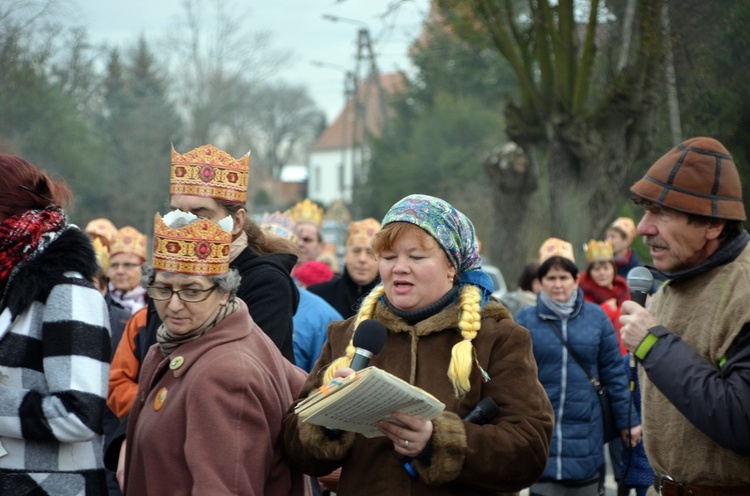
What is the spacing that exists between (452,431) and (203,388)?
0.87 meters

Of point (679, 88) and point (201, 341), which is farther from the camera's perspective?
point (679, 88)

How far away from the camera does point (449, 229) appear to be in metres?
4.04

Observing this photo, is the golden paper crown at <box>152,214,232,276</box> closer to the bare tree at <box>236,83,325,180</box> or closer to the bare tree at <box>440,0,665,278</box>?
the bare tree at <box>440,0,665,278</box>

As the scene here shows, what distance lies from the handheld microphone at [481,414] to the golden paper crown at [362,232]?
5.84 metres

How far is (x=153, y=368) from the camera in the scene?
4.09 meters

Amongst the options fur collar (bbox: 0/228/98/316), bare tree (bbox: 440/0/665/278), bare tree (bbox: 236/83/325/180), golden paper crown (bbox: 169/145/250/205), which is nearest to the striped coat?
fur collar (bbox: 0/228/98/316)

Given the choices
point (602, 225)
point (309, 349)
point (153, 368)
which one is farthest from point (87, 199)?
point (153, 368)

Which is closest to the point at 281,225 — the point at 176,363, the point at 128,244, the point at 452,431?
the point at 128,244

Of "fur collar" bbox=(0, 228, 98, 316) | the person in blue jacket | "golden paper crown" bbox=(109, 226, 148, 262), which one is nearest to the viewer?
"fur collar" bbox=(0, 228, 98, 316)

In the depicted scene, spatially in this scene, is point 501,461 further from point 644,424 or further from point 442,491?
point 644,424

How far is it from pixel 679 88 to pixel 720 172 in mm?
6852

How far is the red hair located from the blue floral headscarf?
129 cm

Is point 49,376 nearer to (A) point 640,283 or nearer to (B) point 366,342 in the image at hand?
(B) point 366,342

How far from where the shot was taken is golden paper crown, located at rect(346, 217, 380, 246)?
9.77 m
